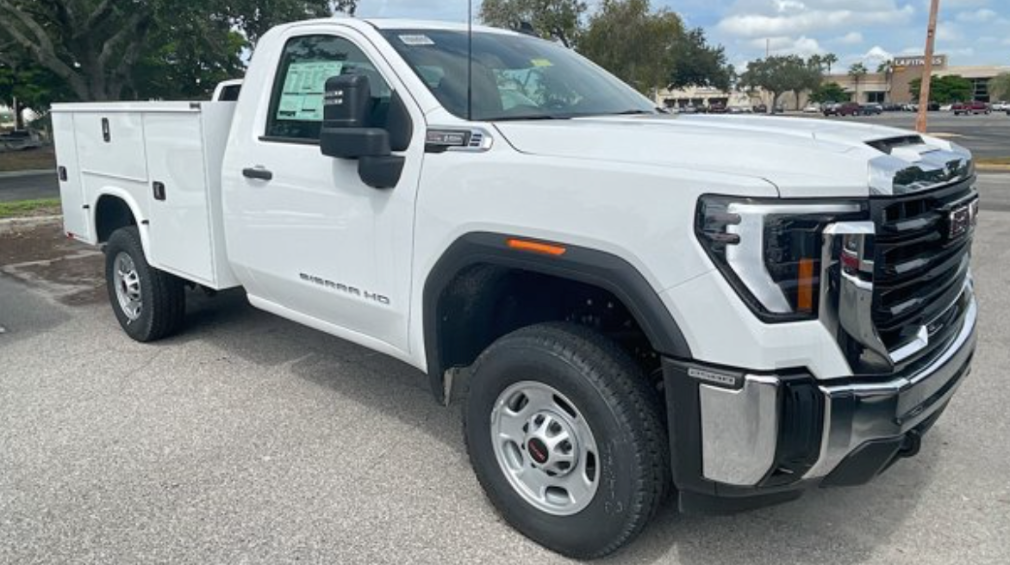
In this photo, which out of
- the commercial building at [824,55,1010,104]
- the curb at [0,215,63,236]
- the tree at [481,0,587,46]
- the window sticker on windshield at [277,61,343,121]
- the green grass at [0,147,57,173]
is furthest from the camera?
the commercial building at [824,55,1010,104]

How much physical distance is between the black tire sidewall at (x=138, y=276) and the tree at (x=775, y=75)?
9671cm

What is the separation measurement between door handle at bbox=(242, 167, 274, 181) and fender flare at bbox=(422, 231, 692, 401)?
131cm

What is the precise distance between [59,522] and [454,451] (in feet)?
5.60

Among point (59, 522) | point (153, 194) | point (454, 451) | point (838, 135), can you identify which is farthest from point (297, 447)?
point (838, 135)

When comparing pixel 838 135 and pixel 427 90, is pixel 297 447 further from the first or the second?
pixel 838 135

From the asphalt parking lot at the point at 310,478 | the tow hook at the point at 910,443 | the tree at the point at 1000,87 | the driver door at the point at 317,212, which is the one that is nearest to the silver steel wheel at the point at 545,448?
the asphalt parking lot at the point at 310,478

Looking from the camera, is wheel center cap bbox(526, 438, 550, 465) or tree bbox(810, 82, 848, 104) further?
tree bbox(810, 82, 848, 104)

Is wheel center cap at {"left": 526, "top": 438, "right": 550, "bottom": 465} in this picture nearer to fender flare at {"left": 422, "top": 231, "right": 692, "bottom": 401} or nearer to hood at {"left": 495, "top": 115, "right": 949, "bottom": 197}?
fender flare at {"left": 422, "top": 231, "right": 692, "bottom": 401}

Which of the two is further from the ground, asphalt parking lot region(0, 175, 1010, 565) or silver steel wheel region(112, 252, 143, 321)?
silver steel wheel region(112, 252, 143, 321)

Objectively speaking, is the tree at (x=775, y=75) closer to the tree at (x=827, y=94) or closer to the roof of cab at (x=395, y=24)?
the tree at (x=827, y=94)

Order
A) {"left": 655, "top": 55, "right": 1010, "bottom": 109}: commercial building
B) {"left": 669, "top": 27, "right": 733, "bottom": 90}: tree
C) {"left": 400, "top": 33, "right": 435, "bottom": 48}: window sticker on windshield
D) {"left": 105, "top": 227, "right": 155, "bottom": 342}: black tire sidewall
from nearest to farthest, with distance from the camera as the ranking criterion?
{"left": 400, "top": 33, "right": 435, "bottom": 48}: window sticker on windshield → {"left": 105, "top": 227, "right": 155, "bottom": 342}: black tire sidewall → {"left": 669, "top": 27, "right": 733, "bottom": 90}: tree → {"left": 655, "top": 55, "right": 1010, "bottom": 109}: commercial building

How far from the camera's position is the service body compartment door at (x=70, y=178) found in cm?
586

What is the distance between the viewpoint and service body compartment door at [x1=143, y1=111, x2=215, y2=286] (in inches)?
180

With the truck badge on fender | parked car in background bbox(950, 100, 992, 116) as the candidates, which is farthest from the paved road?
parked car in background bbox(950, 100, 992, 116)
